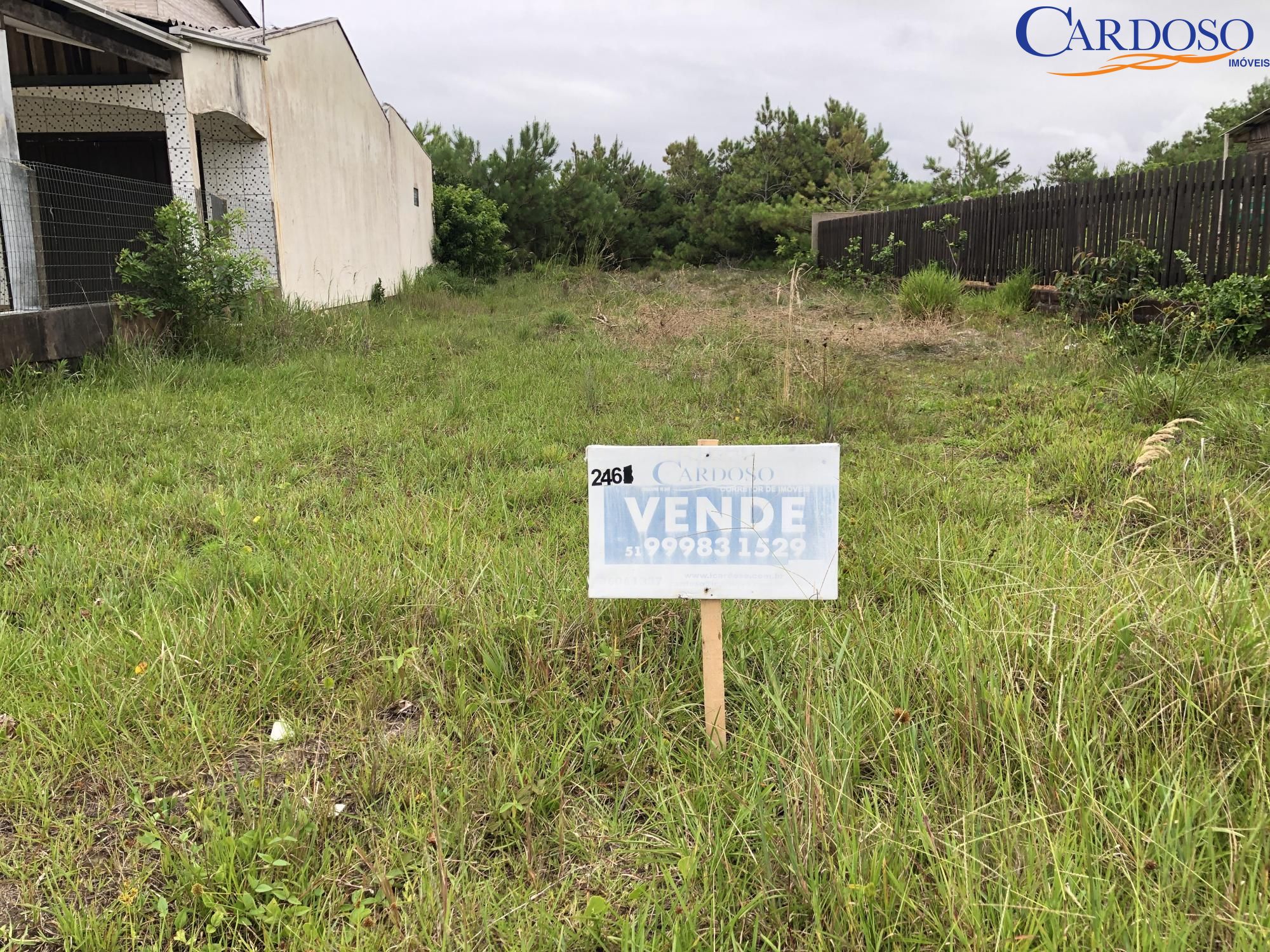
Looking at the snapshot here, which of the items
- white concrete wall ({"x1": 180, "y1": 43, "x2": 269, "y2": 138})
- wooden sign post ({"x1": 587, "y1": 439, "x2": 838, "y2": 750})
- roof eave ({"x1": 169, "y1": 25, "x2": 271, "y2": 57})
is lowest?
wooden sign post ({"x1": 587, "y1": 439, "x2": 838, "y2": 750})

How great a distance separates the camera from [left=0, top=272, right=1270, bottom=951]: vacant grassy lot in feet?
4.87

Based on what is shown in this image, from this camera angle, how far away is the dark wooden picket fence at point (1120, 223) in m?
7.14

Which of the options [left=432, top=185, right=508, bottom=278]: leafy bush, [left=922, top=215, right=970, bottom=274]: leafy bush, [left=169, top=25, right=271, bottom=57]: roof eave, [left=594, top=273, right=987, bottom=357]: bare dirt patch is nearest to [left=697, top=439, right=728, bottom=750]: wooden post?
[left=594, top=273, right=987, bottom=357]: bare dirt patch

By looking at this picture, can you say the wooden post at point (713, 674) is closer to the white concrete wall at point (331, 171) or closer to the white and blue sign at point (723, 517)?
the white and blue sign at point (723, 517)

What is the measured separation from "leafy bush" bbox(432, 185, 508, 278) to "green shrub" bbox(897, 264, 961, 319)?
1253 centimetres

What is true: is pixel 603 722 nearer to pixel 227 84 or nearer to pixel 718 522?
pixel 718 522

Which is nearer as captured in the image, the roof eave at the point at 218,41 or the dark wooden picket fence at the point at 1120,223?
the dark wooden picket fence at the point at 1120,223

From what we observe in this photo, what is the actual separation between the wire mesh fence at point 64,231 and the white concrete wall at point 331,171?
1816mm

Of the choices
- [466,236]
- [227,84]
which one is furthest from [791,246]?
[227,84]

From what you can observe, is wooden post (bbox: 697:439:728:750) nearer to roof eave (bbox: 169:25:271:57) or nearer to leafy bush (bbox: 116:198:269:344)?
leafy bush (bbox: 116:198:269:344)

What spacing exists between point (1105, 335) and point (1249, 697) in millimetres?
5665

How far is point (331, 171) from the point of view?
11828mm

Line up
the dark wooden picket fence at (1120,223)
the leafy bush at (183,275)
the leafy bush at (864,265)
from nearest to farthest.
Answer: the leafy bush at (183,275), the dark wooden picket fence at (1120,223), the leafy bush at (864,265)

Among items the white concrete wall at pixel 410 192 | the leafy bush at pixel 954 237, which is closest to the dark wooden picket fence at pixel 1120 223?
the leafy bush at pixel 954 237
